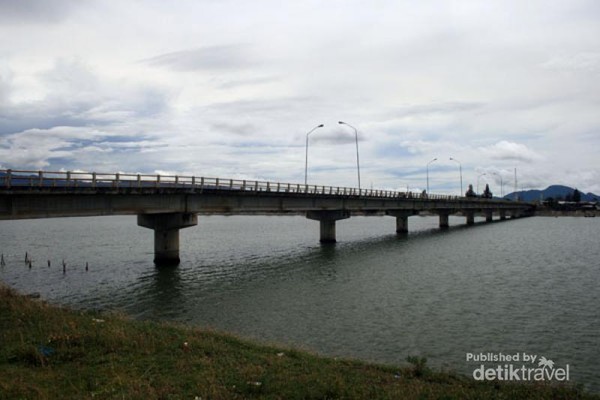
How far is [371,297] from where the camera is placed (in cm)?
2909

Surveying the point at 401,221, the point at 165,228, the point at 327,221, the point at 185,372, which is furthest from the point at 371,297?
the point at 401,221

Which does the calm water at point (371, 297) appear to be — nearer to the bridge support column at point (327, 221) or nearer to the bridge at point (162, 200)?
the bridge at point (162, 200)

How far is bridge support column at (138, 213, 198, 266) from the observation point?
4494cm

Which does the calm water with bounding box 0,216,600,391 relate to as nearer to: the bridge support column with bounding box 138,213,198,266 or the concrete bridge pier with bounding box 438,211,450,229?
the bridge support column with bounding box 138,213,198,266

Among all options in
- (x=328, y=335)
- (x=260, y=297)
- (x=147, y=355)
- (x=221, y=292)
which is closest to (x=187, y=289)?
(x=221, y=292)

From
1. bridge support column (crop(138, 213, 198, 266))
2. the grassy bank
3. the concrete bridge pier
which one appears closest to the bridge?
bridge support column (crop(138, 213, 198, 266))

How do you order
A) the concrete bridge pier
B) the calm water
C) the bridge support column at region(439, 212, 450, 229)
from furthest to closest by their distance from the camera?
the bridge support column at region(439, 212, 450, 229)
the concrete bridge pier
the calm water

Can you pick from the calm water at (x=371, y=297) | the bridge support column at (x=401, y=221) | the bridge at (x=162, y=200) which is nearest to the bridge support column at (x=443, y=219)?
the bridge support column at (x=401, y=221)

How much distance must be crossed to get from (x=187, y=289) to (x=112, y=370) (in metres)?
21.1

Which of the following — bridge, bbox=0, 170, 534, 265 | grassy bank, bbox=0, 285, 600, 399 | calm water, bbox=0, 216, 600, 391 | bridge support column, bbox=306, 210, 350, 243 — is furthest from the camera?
bridge support column, bbox=306, 210, 350, 243

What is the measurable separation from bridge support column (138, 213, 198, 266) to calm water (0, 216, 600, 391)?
1.63m

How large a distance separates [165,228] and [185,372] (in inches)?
1368

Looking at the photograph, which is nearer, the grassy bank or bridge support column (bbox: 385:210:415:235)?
the grassy bank

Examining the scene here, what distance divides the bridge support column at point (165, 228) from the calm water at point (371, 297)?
5.35 ft
